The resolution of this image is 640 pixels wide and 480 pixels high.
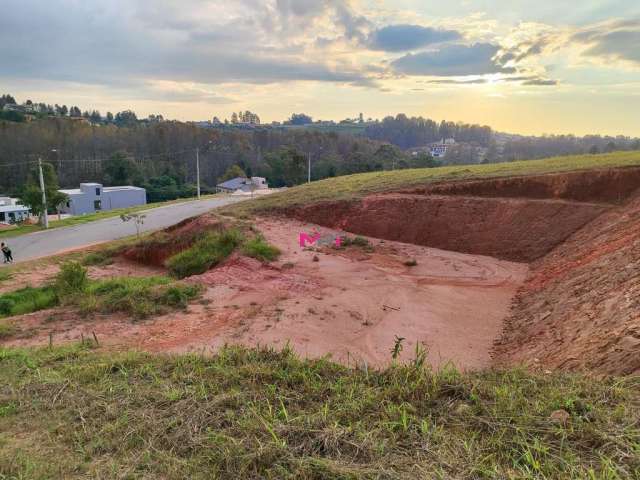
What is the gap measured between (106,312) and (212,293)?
2.08 metres

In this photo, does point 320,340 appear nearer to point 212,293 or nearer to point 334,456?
point 212,293

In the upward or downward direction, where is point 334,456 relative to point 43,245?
upward

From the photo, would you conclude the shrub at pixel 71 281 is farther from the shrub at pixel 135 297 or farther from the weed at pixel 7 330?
the weed at pixel 7 330

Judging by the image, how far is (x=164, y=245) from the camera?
15258 mm

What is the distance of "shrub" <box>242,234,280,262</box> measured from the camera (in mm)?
11727

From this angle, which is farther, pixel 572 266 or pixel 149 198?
pixel 149 198

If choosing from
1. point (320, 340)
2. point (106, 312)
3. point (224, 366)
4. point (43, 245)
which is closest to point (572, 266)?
point (320, 340)

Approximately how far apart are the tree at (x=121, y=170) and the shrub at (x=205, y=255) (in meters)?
42.4

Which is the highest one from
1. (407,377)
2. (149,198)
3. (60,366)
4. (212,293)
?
(407,377)

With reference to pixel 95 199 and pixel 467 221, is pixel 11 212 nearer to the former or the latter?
pixel 95 199

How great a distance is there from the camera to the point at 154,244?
1533 cm

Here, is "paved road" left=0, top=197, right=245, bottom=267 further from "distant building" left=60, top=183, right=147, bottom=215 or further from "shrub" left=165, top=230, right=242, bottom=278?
"distant building" left=60, top=183, right=147, bottom=215

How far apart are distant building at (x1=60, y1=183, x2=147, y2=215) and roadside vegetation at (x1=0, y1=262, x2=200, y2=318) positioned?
105 feet

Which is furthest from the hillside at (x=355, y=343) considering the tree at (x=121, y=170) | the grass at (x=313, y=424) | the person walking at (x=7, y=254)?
the tree at (x=121, y=170)
